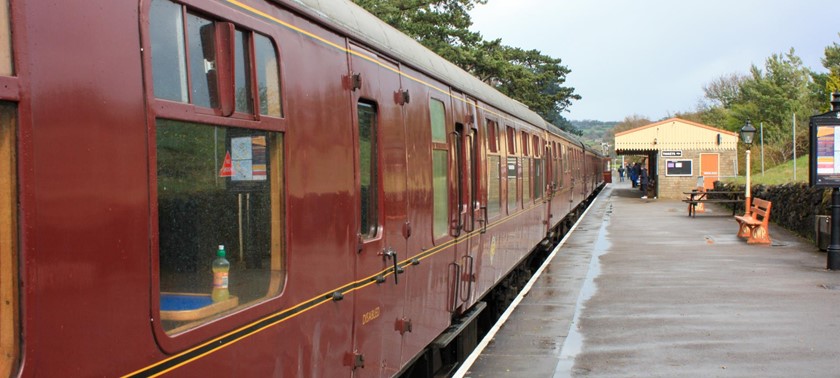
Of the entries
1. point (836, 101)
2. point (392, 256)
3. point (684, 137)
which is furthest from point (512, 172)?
point (684, 137)

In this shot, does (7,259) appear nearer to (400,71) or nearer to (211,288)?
(211,288)

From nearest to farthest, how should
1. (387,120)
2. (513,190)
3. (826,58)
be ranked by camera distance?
(387,120) < (513,190) < (826,58)

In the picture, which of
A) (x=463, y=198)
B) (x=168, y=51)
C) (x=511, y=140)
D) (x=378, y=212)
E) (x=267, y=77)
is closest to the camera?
(x=168, y=51)

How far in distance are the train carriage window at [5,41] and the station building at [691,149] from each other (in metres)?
34.2

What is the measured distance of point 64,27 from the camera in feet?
6.91

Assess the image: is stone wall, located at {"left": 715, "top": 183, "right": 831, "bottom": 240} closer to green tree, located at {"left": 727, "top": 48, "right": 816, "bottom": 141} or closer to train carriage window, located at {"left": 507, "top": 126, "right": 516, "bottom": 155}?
train carriage window, located at {"left": 507, "top": 126, "right": 516, "bottom": 155}

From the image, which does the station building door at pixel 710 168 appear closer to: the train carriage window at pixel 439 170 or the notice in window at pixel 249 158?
the train carriage window at pixel 439 170

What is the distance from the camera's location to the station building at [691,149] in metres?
34.0

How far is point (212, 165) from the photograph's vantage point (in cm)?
284

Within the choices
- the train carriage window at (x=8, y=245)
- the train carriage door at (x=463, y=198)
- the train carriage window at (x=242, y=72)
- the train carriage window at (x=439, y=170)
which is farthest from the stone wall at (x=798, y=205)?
the train carriage window at (x=8, y=245)

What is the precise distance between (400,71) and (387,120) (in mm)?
552

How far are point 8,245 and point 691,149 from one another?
34.7 meters

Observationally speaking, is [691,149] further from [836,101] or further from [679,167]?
[836,101]

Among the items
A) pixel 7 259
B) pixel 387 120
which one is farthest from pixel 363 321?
pixel 7 259
